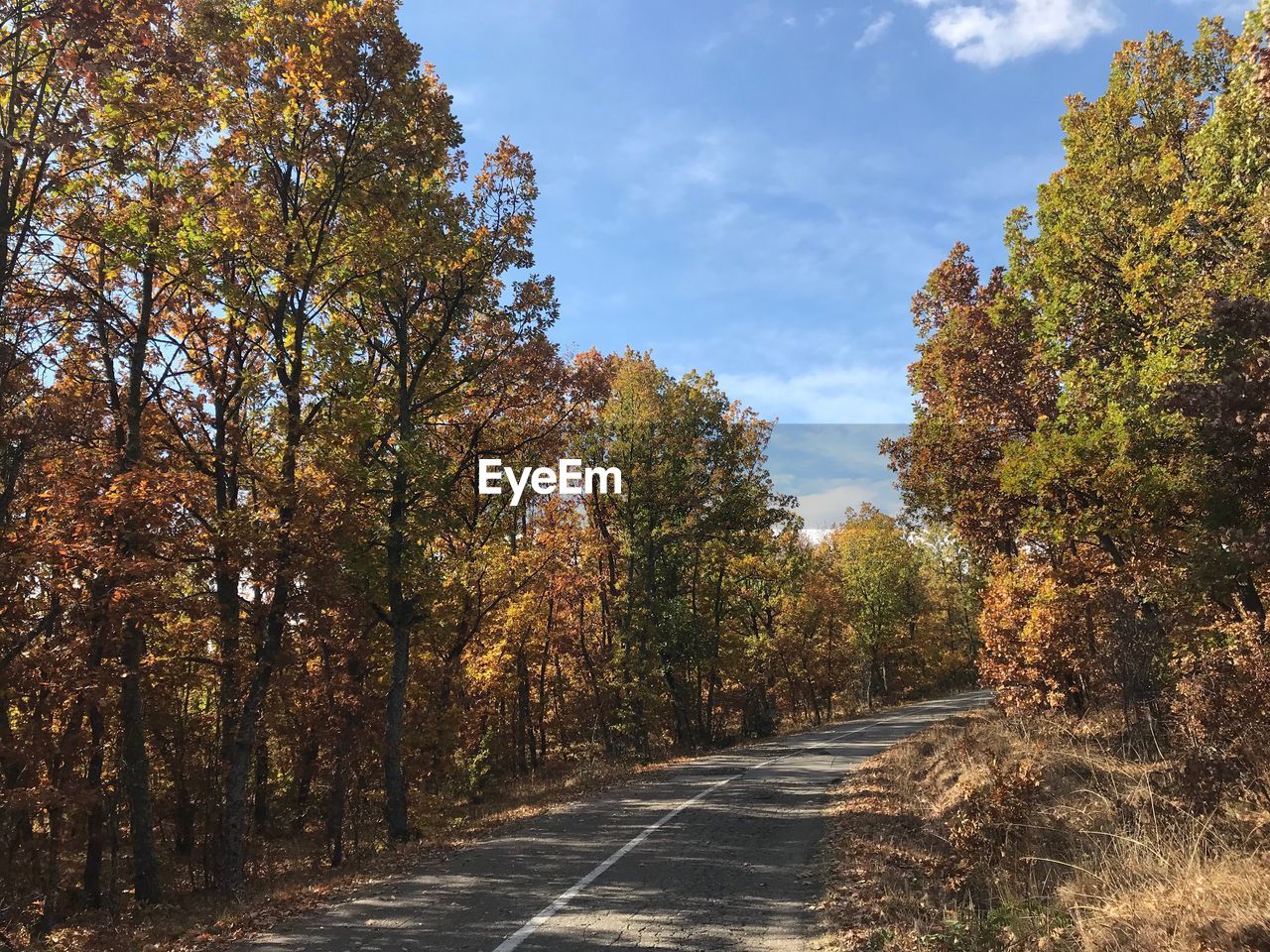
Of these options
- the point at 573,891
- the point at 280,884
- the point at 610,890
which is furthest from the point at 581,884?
the point at 280,884

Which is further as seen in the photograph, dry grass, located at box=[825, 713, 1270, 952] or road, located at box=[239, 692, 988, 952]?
road, located at box=[239, 692, 988, 952]

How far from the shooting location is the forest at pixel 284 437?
10.8 metres

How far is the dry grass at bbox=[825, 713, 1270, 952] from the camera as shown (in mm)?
4969

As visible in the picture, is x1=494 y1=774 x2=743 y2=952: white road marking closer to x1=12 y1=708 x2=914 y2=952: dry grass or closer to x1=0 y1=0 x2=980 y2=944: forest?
x1=12 y1=708 x2=914 y2=952: dry grass

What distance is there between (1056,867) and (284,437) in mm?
14286

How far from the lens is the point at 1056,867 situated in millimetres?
7215

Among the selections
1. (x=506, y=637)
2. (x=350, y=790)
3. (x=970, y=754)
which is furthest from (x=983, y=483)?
(x=350, y=790)

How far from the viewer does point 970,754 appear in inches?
561

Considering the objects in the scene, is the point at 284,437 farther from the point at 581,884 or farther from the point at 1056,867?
the point at 1056,867

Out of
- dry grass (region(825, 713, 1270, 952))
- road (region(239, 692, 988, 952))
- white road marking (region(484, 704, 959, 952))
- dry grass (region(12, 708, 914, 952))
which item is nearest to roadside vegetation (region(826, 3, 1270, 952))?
dry grass (region(825, 713, 1270, 952))

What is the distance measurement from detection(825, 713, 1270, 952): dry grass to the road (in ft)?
2.29

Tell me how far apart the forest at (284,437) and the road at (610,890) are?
4.78 metres

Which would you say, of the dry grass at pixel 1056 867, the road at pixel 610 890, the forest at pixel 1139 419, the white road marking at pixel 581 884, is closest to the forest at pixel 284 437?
the forest at pixel 1139 419

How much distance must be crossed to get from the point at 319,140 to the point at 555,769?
24278 mm
